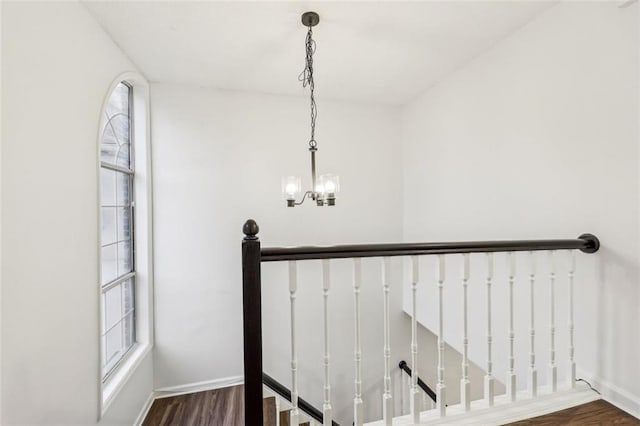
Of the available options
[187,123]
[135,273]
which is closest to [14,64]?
[187,123]

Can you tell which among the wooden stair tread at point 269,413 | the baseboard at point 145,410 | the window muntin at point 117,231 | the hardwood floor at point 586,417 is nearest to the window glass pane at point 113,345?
the window muntin at point 117,231

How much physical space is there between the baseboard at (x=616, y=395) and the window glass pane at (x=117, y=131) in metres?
3.66

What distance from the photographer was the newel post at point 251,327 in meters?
1.23

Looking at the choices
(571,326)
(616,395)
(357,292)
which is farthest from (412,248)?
(616,395)

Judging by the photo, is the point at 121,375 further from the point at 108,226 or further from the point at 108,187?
the point at 108,187

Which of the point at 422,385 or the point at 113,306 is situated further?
the point at 422,385

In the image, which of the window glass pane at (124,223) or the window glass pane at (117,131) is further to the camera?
the window glass pane at (124,223)

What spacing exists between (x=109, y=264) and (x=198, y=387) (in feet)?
5.25

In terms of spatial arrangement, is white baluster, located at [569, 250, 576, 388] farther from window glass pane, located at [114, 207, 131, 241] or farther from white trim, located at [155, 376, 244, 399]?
window glass pane, located at [114, 207, 131, 241]

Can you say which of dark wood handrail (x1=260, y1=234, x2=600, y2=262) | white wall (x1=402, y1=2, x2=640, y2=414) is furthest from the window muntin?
white wall (x1=402, y1=2, x2=640, y2=414)

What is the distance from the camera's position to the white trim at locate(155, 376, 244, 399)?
2.99 meters

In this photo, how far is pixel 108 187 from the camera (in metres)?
2.44

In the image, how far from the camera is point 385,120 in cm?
372

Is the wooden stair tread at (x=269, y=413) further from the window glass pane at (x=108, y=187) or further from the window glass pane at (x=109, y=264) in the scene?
the window glass pane at (x=108, y=187)
